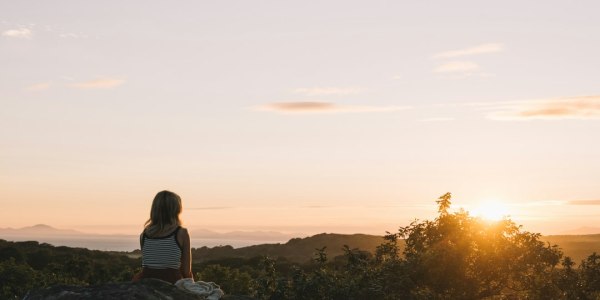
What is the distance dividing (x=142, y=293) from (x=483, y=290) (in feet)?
38.9

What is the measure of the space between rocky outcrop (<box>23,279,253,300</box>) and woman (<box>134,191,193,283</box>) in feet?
1.03

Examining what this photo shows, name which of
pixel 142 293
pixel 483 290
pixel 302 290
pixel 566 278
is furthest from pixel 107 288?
pixel 566 278

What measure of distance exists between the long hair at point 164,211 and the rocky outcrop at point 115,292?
0.98 m

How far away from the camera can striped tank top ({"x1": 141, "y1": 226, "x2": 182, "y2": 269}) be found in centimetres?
1300

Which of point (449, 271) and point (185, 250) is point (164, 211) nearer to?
point (185, 250)

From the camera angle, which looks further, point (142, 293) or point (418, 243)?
point (418, 243)

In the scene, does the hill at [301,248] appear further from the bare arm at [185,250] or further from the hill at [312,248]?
the bare arm at [185,250]

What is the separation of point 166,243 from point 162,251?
0.68ft

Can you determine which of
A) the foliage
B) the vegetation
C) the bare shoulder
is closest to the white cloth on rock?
the bare shoulder

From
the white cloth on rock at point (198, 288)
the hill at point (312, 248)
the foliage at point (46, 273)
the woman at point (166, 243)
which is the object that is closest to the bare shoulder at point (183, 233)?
the woman at point (166, 243)

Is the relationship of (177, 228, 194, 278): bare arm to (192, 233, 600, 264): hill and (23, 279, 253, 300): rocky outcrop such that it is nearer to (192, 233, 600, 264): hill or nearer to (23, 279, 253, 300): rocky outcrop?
(23, 279, 253, 300): rocky outcrop

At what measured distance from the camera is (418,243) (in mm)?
22500

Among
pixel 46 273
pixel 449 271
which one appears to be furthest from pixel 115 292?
pixel 46 273

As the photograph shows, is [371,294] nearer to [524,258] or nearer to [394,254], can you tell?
[394,254]
